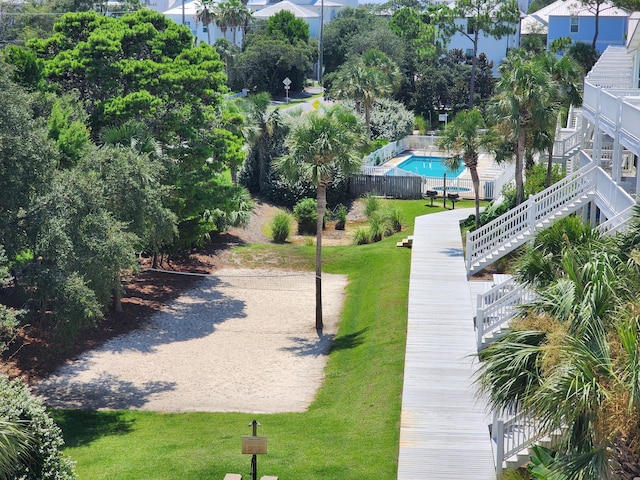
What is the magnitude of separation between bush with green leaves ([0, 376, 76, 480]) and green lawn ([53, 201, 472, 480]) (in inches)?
113

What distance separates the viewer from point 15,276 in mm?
23250

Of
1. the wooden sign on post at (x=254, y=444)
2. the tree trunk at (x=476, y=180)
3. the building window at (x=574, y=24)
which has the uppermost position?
the building window at (x=574, y=24)

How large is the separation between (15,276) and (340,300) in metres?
11.4

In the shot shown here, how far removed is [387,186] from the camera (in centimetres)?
4666

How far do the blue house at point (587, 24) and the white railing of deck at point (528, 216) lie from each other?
150 feet

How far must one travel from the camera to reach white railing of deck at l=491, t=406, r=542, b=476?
15.9m

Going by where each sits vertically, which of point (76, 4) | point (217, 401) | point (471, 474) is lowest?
point (217, 401)

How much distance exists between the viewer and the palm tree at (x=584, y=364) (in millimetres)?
10695

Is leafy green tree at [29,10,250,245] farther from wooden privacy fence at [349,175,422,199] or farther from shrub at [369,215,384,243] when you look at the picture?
wooden privacy fence at [349,175,422,199]

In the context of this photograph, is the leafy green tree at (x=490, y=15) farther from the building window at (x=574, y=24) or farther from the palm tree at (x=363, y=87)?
the palm tree at (x=363, y=87)

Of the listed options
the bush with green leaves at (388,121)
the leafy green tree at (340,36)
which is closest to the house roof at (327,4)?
the leafy green tree at (340,36)

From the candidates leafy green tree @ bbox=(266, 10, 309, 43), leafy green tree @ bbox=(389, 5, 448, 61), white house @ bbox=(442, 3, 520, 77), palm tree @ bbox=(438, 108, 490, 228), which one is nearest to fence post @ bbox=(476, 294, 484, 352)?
palm tree @ bbox=(438, 108, 490, 228)

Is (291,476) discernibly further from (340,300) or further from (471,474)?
(340,300)

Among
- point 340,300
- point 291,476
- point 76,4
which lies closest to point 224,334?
point 340,300
